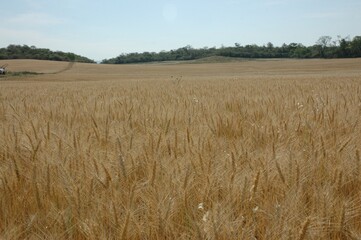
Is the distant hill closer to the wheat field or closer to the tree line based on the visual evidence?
the tree line

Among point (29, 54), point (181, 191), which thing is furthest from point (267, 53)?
point (181, 191)

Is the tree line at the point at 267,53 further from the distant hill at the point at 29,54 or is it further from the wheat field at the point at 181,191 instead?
the wheat field at the point at 181,191

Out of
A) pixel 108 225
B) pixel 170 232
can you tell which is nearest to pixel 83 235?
pixel 108 225

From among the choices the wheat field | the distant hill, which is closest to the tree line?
the distant hill

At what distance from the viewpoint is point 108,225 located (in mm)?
1021

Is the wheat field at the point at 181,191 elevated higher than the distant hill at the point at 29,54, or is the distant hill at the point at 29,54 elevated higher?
the distant hill at the point at 29,54

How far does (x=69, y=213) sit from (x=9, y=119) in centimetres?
248

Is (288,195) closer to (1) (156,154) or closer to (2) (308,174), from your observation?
(2) (308,174)

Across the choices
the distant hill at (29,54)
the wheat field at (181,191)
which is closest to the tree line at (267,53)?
the distant hill at (29,54)

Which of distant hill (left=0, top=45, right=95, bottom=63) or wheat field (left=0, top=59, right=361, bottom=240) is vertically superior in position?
distant hill (left=0, top=45, right=95, bottom=63)

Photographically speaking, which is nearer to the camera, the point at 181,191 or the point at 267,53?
the point at 181,191

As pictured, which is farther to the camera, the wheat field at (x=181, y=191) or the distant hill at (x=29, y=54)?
the distant hill at (x=29, y=54)

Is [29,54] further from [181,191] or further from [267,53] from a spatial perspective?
[181,191]

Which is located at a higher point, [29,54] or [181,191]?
[29,54]
